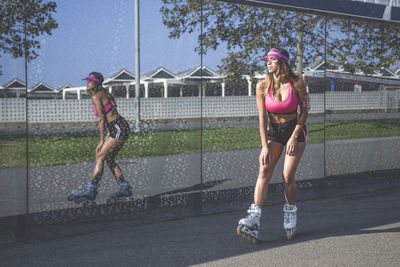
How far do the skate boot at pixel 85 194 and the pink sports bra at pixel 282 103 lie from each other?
208 centimetres

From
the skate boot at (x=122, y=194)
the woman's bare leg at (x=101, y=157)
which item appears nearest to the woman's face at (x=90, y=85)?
the woman's bare leg at (x=101, y=157)

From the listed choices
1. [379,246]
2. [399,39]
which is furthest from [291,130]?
[399,39]

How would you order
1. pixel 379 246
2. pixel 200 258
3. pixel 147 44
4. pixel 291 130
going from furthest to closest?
pixel 147 44 → pixel 291 130 → pixel 379 246 → pixel 200 258

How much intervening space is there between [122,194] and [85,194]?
477mm

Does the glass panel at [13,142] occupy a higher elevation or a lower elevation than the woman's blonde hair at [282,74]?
lower

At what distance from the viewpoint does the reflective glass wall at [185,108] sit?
211 inches

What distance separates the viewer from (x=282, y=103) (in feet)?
16.2

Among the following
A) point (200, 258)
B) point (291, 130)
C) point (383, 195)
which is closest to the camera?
point (200, 258)

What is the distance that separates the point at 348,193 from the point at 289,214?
2928 mm

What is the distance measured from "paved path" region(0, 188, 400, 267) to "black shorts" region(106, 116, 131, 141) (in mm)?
955

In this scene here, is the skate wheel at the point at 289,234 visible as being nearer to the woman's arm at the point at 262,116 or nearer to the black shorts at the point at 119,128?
the woman's arm at the point at 262,116

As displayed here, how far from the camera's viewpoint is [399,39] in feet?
28.9

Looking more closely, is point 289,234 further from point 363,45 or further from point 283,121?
point 363,45

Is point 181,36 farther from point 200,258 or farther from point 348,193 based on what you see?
point 348,193
